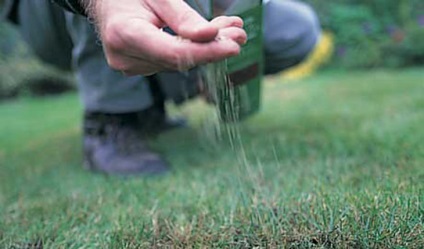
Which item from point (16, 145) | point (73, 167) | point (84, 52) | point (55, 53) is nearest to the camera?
point (84, 52)

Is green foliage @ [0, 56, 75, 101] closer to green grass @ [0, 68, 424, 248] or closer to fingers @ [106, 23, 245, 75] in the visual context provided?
green grass @ [0, 68, 424, 248]

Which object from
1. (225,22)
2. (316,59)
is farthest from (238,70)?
(316,59)

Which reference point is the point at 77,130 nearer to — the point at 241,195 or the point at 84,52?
the point at 84,52

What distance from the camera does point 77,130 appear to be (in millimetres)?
3025

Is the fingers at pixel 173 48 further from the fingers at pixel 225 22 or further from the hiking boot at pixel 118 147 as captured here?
the hiking boot at pixel 118 147

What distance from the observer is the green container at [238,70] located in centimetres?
130

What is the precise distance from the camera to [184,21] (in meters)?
0.92

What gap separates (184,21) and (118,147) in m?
1.15

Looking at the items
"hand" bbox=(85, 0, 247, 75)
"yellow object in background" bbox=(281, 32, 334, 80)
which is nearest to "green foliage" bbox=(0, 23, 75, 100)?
"yellow object in background" bbox=(281, 32, 334, 80)

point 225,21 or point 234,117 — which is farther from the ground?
point 225,21

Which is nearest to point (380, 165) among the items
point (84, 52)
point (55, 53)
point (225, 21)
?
point (225, 21)

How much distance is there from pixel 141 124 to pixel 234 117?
2.77ft

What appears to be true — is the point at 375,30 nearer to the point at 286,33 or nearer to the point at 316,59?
the point at 316,59

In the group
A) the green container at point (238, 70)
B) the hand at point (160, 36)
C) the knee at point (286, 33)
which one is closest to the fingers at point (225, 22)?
the hand at point (160, 36)
